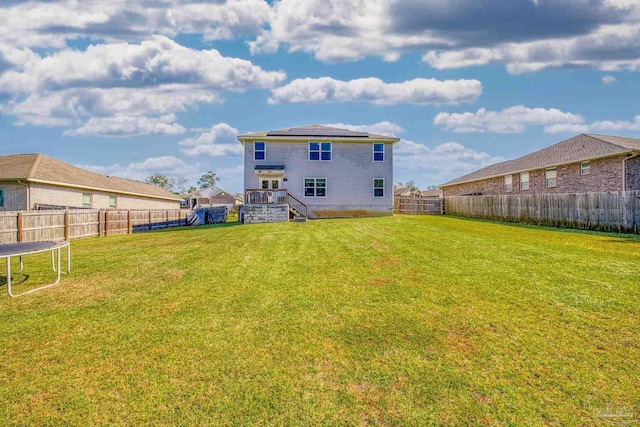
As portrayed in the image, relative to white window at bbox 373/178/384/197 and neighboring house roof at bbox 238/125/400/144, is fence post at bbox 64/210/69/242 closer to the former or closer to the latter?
neighboring house roof at bbox 238/125/400/144

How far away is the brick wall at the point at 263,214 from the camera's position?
66.3 ft

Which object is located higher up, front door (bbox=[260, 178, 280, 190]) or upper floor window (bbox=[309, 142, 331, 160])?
upper floor window (bbox=[309, 142, 331, 160])

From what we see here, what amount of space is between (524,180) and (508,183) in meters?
2.10

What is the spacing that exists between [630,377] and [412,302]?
2.77m

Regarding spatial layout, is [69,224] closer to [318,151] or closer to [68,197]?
[68,197]

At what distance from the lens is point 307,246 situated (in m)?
11.0

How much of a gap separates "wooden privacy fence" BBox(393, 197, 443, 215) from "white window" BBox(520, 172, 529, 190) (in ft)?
21.2

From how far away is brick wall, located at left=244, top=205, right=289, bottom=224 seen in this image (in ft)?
66.3

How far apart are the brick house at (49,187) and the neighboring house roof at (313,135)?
487 inches

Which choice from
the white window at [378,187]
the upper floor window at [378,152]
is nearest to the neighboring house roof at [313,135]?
the upper floor window at [378,152]

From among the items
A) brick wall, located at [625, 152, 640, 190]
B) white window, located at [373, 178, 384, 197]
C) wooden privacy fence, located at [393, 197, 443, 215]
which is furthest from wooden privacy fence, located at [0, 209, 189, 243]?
brick wall, located at [625, 152, 640, 190]

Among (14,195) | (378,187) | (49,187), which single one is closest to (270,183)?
(378,187)

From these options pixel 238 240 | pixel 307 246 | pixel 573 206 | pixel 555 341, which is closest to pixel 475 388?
pixel 555 341

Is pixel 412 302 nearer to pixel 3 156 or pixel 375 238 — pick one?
pixel 375 238
